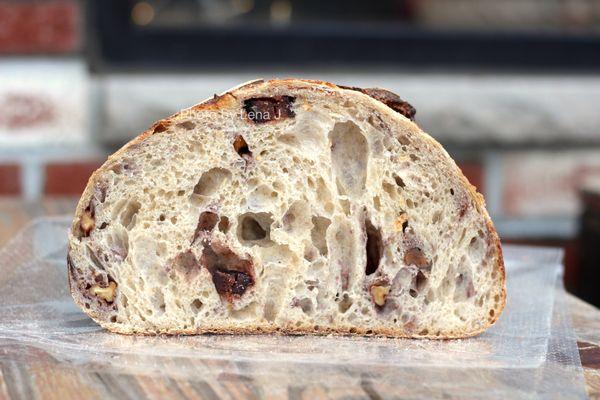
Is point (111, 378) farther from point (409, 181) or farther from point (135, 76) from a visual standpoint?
point (135, 76)

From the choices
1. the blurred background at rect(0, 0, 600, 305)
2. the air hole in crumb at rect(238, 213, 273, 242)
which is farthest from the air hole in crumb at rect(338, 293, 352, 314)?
the blurred background at rect(0, 0, 600, 305)

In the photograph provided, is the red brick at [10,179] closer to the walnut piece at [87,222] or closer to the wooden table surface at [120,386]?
the walnut piece at [87,222]

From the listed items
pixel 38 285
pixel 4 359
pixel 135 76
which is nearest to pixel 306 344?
pixel 4 359

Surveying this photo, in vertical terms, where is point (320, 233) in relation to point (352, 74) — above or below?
below

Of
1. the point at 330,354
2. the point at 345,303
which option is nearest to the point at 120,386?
the point at 330,354

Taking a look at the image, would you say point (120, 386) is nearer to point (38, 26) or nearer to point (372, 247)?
point (372, 247)

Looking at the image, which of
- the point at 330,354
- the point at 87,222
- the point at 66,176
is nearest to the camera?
the point at 330,354

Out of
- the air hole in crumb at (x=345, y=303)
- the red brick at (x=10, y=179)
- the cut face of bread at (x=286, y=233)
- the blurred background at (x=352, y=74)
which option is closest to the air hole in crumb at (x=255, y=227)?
the cut face of bread at (x=286, y=233)

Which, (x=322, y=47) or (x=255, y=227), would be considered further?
(x=322, y=47)
